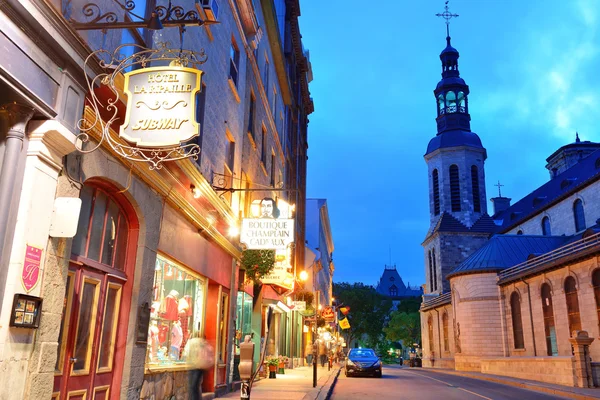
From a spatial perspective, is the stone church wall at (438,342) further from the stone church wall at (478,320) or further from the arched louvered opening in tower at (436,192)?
the arched louvered opening in tower at (436,192)

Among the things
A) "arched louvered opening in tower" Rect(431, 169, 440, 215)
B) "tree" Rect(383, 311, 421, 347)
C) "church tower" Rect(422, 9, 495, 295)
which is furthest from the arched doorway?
"tree" Rect(383, 311, 421, 347)

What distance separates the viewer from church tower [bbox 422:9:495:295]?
6681cm

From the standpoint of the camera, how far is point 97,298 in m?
7.60

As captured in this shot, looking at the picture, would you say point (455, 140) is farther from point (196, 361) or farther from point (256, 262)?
point (196, 361)

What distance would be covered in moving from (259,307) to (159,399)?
38.3 feet

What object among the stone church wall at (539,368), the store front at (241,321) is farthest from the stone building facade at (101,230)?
the stone church wall at (539,368)

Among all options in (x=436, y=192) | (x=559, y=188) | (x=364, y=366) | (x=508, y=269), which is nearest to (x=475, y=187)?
(x=436, y=192)

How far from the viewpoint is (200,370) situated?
979 cm

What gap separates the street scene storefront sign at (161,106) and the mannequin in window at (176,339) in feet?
18.6

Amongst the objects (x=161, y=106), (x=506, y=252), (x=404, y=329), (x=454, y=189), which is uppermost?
(x=454, y=189)

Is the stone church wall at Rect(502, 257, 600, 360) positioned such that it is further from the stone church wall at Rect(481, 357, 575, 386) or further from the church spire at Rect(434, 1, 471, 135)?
the church spire at Rect(434, 1, 471, 135)

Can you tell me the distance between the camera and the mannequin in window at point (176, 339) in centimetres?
1084

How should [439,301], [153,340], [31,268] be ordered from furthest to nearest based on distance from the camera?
[439,301]
[153,340]
[31,268]

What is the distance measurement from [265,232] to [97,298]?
20.5 ft
